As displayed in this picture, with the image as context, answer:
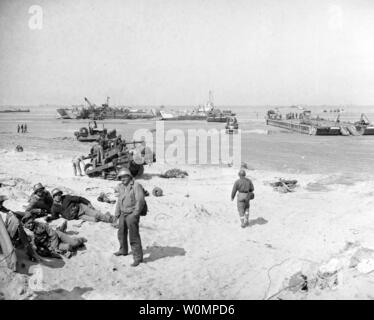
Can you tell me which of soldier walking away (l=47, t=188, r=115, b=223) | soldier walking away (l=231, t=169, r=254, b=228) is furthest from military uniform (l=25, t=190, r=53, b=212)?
soldier walking away (l=231, t=169, r=254, b=228)

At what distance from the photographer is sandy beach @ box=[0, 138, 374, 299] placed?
545 cm

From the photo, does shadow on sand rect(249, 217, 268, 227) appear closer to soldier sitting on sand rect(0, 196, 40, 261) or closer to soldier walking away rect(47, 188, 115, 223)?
soldier walking away rect(47, 188, 115, 223)

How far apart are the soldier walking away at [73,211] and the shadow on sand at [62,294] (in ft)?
9.17

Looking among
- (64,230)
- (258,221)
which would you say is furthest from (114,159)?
(64,230)

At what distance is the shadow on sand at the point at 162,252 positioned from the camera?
269 inches

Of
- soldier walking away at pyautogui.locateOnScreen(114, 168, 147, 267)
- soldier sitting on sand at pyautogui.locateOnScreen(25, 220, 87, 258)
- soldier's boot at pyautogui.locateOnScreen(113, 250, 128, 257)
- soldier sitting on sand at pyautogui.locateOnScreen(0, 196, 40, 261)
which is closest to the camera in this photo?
soldier sitting on sand at pyautogui.locateOnScreen(0, 196, 40, 261)

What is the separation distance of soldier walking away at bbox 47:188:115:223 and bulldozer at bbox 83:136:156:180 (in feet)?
17.5

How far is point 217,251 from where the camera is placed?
7.21 metres

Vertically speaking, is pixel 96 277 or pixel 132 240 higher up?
pixel 132 240

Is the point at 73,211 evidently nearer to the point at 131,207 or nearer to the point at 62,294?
the point at 131,207

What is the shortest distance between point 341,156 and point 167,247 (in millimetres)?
18270

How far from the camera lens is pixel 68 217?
26.8 ft
